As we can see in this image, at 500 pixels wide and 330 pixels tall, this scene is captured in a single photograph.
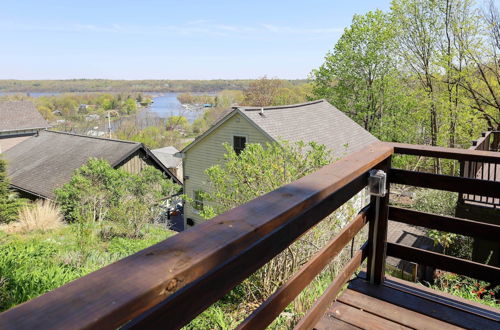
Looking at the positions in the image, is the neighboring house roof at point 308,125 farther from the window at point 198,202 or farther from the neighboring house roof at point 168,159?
the neighboring house roof at point 168,159

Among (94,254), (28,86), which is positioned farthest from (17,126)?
(28,86)

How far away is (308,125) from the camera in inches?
549

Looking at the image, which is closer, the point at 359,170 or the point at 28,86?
the point at 359,170

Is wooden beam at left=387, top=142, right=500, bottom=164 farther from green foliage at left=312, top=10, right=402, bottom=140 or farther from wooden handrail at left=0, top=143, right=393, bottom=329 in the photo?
green foliage at left=312, top=10, right=402, bottom=140

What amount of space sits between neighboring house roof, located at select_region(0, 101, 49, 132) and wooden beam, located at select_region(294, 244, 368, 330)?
94.1 ft

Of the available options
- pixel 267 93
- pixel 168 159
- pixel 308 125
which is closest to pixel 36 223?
pixel 308 125

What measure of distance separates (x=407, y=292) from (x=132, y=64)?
7755 centimetres

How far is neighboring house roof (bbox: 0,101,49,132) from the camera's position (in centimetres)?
2515

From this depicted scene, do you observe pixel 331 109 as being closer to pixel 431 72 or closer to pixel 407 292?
pixel 431 72

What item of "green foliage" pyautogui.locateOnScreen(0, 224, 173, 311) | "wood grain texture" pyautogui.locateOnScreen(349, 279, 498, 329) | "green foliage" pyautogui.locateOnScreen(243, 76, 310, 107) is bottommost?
"green foliage" pyautogui.locateOnScreen(0, 224, 173, 311)

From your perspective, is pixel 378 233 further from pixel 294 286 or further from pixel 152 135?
pixel 152 135

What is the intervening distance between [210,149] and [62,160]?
981 centimetres

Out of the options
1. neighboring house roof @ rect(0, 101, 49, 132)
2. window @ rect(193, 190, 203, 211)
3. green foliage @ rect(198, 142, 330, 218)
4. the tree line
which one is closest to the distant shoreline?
neighboring house roof @ rect(0, 101, 49, 132)

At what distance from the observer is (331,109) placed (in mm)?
16844
